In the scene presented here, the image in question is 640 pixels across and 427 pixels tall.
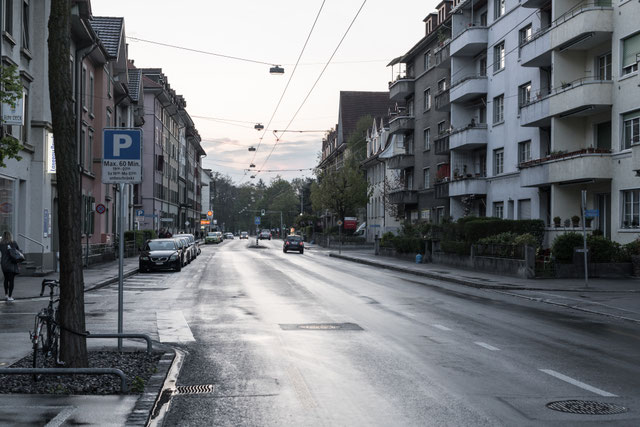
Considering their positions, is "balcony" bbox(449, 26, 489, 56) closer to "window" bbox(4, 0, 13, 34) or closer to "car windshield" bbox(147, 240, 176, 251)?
"car windshield" bbox(147, 240, 176, 251)

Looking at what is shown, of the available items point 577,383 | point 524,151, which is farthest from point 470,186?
point 577,383

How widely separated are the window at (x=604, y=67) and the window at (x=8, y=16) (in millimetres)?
22825

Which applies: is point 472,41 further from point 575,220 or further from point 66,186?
point 66,186

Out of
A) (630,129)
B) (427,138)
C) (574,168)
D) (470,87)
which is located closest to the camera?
(630,129)

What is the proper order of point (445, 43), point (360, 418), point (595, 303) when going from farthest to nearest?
1. point (445, 43)
2. point (595, 303)
3. point (360, 418)

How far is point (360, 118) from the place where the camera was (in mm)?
90562

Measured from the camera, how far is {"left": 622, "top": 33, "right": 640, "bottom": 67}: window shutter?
2719cm

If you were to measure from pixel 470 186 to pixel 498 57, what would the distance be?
751 centimetres

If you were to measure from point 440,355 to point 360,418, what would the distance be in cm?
363

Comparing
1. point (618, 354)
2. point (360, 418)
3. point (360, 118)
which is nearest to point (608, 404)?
point (360, 418)

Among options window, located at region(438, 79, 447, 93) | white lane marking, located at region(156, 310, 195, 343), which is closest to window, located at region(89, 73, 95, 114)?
window, located at region(438, 79, 447, 93)

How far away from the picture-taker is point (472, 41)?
137 feet

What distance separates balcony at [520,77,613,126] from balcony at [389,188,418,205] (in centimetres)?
2335

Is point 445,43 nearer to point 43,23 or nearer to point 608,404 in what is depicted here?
point 43,23
